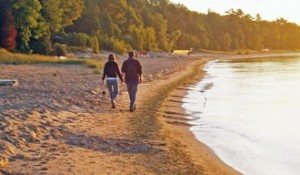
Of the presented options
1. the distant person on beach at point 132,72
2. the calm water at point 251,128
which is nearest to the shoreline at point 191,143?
the calm water at point 251,128

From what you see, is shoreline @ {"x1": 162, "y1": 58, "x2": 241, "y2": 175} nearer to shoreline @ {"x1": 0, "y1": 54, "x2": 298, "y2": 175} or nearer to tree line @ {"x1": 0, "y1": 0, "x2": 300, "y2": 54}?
shoreline @ {"x1": 0, "y1": 54, "x2": 298, "y2": 175}

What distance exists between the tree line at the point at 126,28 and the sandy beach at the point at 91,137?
73.9ft

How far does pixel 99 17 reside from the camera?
213 feet

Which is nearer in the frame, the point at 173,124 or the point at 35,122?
the point at 35,122

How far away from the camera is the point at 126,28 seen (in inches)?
2872

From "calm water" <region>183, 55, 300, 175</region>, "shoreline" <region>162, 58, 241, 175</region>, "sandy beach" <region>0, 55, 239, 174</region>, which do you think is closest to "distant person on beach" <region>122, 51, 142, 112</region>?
"sandy beach" <region>0, 55, 239, 174</region>

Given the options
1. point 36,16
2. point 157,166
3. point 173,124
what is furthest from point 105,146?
point 36,16

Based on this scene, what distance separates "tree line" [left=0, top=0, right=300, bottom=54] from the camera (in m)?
36.1

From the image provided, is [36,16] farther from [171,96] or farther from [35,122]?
[35,122]

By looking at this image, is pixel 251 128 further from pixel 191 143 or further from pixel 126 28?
pixel 126 28

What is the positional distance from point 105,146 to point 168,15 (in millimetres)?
98638

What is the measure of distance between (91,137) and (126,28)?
64.9 metres

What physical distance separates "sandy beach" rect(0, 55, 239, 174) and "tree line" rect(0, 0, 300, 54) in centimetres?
2251

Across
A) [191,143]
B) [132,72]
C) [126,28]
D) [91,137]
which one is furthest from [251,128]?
[126,28]
